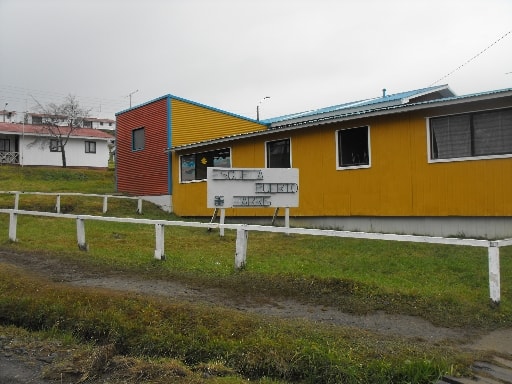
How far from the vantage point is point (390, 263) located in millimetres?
8766

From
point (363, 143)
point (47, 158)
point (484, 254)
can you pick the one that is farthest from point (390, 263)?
point (47, 158)

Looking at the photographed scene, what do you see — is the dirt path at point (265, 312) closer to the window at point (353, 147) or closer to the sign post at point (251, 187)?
the sign post at point (251, 187)

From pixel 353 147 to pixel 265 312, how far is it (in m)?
9.29

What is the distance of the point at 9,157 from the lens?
40031 mm

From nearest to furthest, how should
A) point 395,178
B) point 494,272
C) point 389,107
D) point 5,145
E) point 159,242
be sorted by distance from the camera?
point 494,272, point 159,242, point 389,107, point 395,178, point 5,145

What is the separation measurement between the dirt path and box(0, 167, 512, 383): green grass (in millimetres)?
244

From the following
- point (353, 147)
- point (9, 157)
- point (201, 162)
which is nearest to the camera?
point (353, 147)

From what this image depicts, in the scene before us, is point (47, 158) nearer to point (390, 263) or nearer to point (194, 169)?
point (194, 169)

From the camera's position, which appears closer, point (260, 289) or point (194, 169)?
point (260, 289)

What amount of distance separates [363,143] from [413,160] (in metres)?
1.64

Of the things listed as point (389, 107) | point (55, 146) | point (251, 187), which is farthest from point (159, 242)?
point (55, 146)

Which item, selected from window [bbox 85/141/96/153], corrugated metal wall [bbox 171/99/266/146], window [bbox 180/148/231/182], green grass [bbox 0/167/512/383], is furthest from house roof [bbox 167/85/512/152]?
window [bbox 85/141/96/153]

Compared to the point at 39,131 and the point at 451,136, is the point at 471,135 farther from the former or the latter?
the point at 39,131

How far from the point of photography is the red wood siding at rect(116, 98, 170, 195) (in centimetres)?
2169
